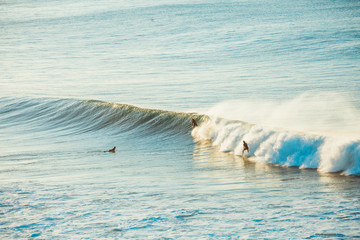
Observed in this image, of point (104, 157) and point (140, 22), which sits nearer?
point (104, 157)

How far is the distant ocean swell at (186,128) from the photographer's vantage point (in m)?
11.6

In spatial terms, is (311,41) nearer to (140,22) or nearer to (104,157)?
(104,157)

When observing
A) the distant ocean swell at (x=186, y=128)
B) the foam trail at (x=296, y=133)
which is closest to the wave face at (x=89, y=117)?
the distant ocean swell at (x=186, y=128)

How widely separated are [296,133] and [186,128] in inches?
218

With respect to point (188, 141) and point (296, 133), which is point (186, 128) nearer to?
point (188, 141)

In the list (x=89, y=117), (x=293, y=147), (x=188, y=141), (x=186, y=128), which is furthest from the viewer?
(x=89, y=117)

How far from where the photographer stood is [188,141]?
16.7 metres

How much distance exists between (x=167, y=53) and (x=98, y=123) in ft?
75.9

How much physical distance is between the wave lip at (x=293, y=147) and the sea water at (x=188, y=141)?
4cm

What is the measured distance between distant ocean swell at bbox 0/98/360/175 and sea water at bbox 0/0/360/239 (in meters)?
0.05

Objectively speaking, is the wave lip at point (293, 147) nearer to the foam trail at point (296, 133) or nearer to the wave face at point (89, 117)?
the foam trail at point (296, 133)

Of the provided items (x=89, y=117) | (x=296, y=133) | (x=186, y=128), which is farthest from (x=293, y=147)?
(x=89, y=117)

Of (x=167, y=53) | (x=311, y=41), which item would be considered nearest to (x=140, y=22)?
(x=167, y=53)

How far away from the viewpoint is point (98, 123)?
21.3 meters
